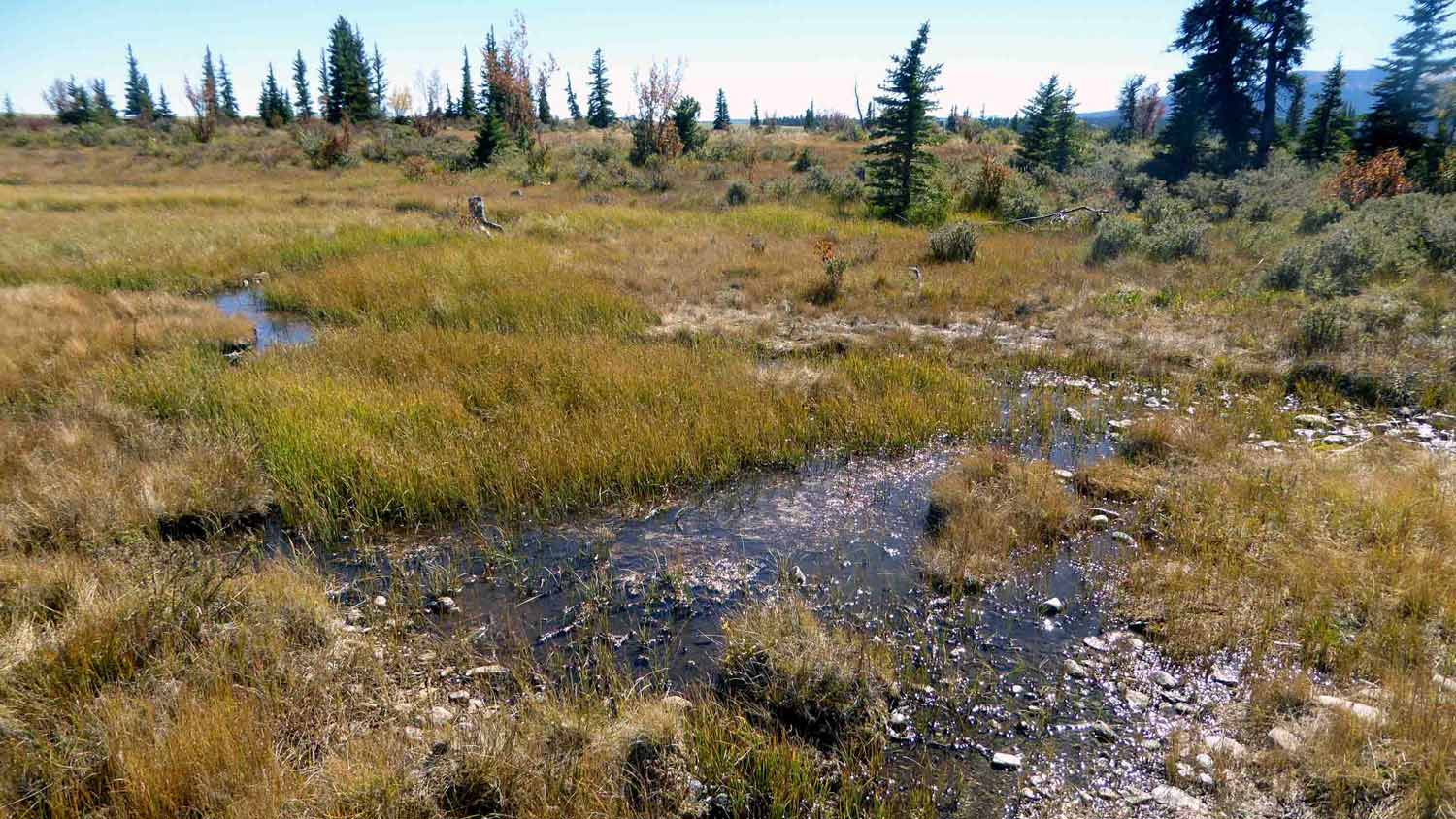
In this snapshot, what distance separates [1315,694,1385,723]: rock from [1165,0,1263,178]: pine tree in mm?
29048

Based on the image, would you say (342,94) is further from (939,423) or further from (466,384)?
(939,423)

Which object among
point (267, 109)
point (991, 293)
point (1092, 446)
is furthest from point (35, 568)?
point (267, 109)

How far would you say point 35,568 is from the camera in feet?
13.7

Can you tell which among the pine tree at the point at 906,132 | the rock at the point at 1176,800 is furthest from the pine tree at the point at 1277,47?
the rock at the point at 1176,800

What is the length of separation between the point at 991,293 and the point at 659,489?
8829 mm

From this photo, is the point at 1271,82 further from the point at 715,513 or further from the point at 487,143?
the point at 487,143

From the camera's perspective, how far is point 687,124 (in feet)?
135

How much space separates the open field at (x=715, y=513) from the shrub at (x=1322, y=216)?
112 cm

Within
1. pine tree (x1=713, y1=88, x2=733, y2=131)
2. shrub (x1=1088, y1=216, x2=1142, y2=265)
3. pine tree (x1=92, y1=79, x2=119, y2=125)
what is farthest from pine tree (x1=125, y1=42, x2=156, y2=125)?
shrub (x1=1088, y1=216, x2=1142, y2=265)

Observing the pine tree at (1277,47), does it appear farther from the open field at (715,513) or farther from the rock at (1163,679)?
the rock at (1163,679)

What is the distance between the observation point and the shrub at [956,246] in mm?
14922

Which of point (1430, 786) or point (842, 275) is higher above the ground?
point (842, 275)

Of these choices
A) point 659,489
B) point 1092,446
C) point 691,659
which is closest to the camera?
point 691,659

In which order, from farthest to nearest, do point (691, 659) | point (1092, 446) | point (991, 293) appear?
point (991, 293) < point (1092, 446) < point (691, 659)
